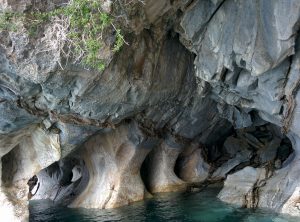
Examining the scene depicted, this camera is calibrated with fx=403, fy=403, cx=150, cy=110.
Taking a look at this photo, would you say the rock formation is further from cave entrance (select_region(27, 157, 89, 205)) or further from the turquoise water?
the turquoise water

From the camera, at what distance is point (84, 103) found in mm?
14133

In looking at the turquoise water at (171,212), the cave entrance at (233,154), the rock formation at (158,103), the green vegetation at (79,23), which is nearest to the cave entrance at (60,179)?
the rock formation at (158,103)

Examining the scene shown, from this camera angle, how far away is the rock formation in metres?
12.3

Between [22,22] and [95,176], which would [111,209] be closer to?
[95,176]

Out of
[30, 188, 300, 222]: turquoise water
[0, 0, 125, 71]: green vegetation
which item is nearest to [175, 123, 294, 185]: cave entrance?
[30, 188, 300, 222]: turquoise water

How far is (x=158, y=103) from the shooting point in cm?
1756

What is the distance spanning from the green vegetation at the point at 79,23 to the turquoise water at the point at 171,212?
755cm

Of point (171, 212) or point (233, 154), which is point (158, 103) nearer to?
point (171, 212)

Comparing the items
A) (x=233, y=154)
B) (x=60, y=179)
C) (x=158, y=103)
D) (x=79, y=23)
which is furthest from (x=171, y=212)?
(x=60, y=179)

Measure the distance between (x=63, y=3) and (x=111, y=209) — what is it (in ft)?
34.1

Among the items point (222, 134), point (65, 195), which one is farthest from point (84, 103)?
point (222, 134)

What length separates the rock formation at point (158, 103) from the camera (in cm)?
1226

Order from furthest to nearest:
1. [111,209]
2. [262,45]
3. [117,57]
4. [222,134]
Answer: [222,134] < [111,209] < [117,57] < [262,45]

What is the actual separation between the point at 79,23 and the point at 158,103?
24.9ft
